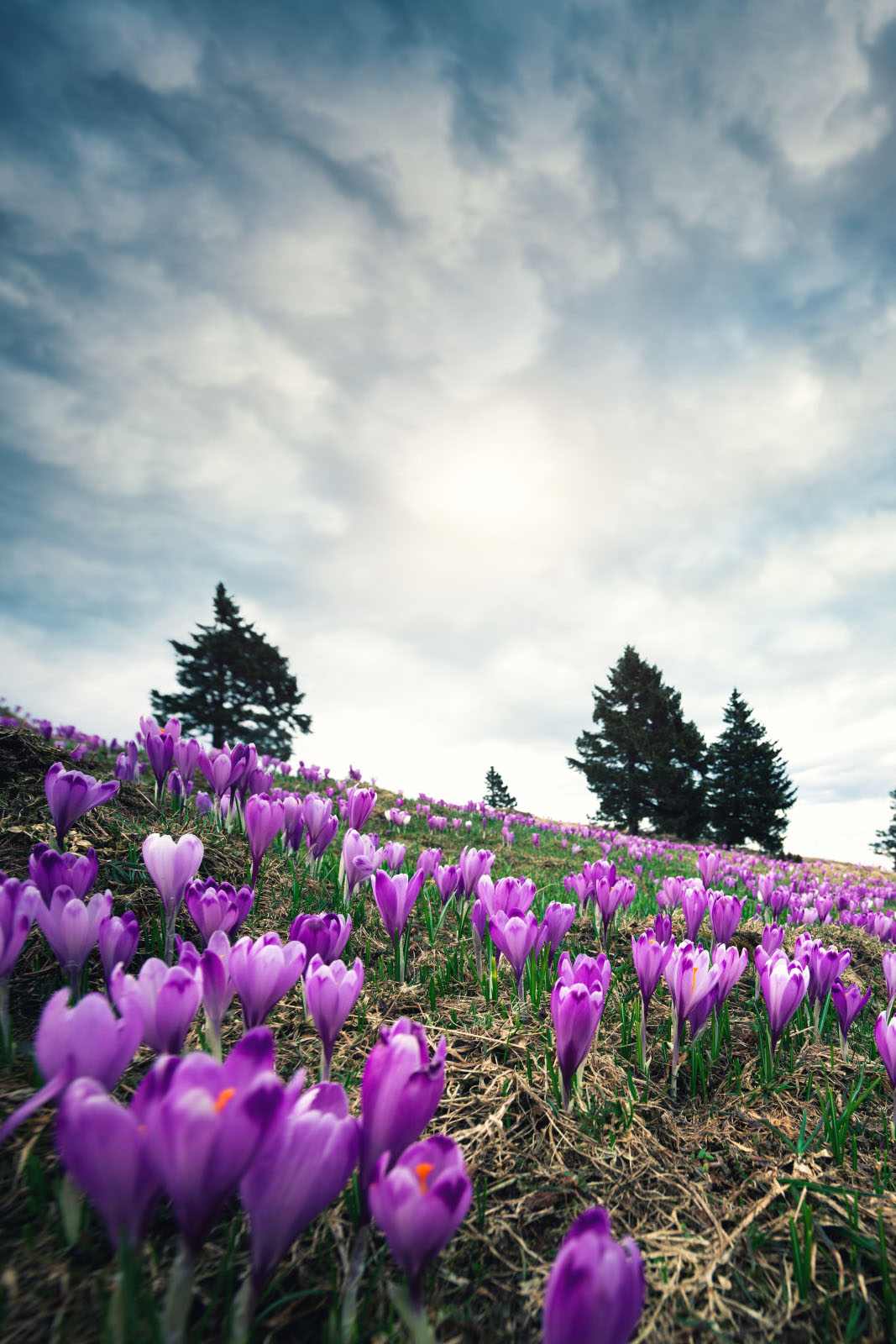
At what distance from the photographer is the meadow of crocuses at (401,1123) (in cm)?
87

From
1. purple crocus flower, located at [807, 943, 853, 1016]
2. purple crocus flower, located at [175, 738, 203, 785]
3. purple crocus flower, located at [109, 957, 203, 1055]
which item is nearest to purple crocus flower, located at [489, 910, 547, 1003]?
purple crocus flower, located at [109, 957, 203, 1055]

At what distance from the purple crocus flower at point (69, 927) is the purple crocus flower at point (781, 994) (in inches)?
89.9

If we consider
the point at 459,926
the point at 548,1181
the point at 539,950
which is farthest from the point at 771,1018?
the point at 459,926

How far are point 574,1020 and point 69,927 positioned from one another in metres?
1.40

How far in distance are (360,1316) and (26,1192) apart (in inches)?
27.6

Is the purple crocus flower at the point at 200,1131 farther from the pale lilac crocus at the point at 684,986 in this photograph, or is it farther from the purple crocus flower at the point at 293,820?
the purple crocus flower at the point at 293,820

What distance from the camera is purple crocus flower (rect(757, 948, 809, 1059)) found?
209 centimetres

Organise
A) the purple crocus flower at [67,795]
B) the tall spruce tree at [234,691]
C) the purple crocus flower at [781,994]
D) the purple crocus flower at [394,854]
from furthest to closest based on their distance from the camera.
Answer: the tall spruce tree at [234,691], the purple crocus flower at [394,854], the purple crocus flower at [67,795], the purple crocus flower at [781,994]

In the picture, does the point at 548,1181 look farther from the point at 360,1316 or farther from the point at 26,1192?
the point at 26,1192

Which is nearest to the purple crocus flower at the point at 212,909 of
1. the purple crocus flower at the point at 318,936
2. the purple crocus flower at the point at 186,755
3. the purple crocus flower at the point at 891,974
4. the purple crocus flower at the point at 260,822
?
the purple crocus flower at the point at 318,936

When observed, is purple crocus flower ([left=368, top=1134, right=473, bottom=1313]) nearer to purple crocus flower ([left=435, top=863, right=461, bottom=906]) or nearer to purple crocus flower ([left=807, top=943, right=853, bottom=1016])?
purple crocus flower ([left=435, top=863, right=461, bottom=906])

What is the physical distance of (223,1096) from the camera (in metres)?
0.98

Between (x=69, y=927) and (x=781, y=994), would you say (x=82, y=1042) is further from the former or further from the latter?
(x=781, y=994)

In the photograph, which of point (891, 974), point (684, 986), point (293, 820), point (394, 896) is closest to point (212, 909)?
point (394, 896)
